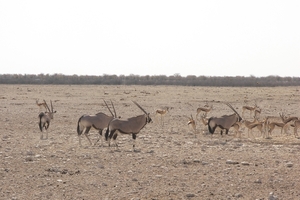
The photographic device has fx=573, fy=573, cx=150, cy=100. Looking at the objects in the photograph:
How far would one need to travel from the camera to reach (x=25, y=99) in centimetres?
3594

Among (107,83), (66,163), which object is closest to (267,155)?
(66,163)

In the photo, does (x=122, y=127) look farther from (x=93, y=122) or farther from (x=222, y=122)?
(x=222, y=122)

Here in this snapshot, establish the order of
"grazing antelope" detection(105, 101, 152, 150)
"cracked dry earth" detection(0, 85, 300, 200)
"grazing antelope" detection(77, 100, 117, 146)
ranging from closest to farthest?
1. "cracked dry earth" detection(0, 85, 300, 200)
2. "grazing antelope" detection(105, 101, 152, 150)
3. "grazing antelope" detection(77, 100, 117, 146)

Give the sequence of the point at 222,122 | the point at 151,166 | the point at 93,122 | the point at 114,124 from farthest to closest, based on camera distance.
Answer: the point at 222,122 → the point at 93,122 → the point at 114,124 → the point at 151,166

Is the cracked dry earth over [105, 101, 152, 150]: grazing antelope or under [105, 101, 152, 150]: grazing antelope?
under

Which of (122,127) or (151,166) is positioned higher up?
(122,127)

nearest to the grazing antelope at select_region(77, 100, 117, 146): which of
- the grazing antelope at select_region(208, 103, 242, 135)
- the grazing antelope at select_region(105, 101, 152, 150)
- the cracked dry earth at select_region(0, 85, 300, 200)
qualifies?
the cracked dry earth at select_region(0, 85, 300, 200)

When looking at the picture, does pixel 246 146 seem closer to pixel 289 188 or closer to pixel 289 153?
pixel 289 153

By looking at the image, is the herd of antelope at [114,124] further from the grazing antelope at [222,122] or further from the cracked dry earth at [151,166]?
the grazing antelope at [222,122]

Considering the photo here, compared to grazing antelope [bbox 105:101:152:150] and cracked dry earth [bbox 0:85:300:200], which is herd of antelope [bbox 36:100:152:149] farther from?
cracked dry earth [bbox 0:85:300:200]

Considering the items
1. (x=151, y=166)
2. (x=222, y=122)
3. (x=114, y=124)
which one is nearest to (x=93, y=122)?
(x=114, y=124)

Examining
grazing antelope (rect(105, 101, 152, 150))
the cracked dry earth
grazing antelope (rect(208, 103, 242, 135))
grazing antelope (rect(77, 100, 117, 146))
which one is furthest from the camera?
grazing antelope (rect(208, 103, 242, 135))

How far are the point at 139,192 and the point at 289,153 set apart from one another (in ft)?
17.5

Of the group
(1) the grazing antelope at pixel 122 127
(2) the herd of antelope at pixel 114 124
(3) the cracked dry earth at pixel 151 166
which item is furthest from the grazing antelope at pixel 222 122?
(1) the grazing antelope at pixel 122 127
